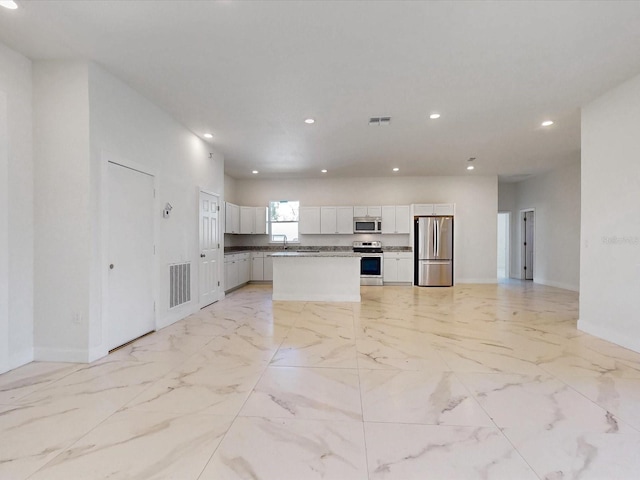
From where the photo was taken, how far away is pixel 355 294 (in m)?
5.86

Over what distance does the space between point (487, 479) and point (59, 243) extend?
3836mm

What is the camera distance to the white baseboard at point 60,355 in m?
2.94

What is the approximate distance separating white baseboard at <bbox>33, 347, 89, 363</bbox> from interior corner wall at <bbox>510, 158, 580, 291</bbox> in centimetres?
891

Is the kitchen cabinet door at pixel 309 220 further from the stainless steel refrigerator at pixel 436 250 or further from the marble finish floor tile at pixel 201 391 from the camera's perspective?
the marble finish floor tile at pixel 201 391

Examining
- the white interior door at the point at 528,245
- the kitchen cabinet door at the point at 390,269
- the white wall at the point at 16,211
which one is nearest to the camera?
the white wall at the point at 16,211

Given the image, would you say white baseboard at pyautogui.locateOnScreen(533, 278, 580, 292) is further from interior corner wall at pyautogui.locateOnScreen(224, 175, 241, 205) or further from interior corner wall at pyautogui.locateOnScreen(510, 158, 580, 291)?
interior corner wall at pyautogui.locateOnScreen(224, 175, 241, 205)

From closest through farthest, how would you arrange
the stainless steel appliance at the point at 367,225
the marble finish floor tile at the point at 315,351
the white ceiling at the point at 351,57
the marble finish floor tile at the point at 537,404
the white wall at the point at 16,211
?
the marble finish floor tile at the point at 537,404, the white ceiling at the point at 351,57, the white wall at the point at 16,211, the marble finish floor tile at the point at 315,351, the stainless steel appliance at the point at 367,225

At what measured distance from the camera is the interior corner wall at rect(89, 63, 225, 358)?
303 centimetres

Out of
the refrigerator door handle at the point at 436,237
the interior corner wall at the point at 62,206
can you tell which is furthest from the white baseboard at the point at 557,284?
the interior corner wall at the point at 62,206

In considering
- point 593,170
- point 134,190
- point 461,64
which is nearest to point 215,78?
point 134,190

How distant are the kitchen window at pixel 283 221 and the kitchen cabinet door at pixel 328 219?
774 millimetres

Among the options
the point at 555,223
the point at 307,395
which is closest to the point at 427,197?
the point at 555,223

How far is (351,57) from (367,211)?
5.31 meters

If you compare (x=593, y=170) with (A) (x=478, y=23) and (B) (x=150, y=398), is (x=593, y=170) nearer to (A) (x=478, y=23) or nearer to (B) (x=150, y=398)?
(A) (x=478, y=23)
